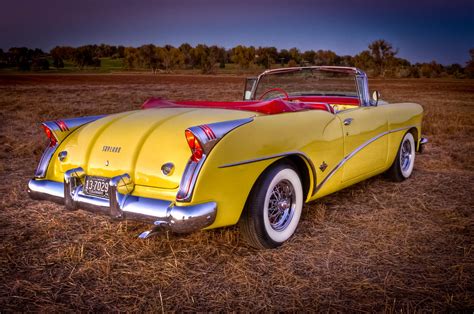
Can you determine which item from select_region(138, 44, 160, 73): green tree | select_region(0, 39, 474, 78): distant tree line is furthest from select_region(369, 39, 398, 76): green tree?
select_region(138, 44, 160, 73): green tree

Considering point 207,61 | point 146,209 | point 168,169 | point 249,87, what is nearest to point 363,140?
point 249,87

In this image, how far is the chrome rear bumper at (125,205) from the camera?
240 centimetres

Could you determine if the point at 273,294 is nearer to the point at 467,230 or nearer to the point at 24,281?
the point at 24,281

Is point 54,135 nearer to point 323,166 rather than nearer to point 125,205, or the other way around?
point 125,205

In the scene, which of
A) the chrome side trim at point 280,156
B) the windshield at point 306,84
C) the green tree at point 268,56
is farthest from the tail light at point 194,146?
the green tree at point 268,56

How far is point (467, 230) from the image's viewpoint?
3398 mm

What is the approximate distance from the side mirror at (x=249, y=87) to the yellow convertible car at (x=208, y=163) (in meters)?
1.30

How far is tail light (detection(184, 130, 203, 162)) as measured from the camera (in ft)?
8.14

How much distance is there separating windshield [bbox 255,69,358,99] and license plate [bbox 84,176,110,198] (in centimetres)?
240

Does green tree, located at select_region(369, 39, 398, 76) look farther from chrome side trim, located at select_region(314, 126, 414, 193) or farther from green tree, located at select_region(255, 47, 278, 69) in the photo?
chrome side trim, located at select_region(314, 126, 414, 193)

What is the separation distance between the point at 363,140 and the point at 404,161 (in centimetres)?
146

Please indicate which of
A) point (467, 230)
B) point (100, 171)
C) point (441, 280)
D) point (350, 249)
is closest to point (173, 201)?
point (100, 171)

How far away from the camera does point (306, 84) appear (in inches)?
188

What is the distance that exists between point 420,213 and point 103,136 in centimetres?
286
